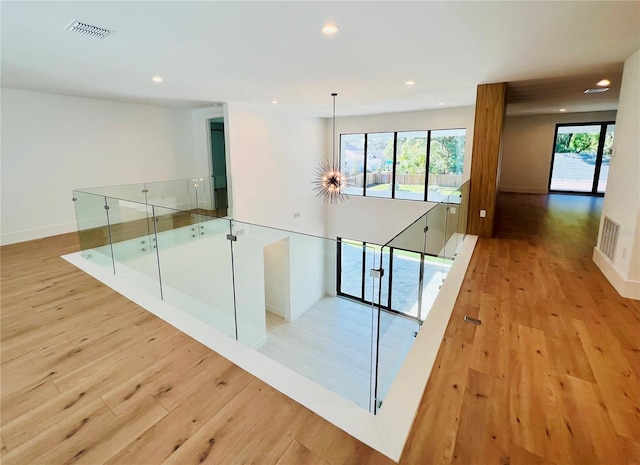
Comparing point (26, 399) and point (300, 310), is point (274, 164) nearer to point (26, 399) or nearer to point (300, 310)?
point (300, 310)

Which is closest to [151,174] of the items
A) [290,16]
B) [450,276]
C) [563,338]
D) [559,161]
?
[290,16]

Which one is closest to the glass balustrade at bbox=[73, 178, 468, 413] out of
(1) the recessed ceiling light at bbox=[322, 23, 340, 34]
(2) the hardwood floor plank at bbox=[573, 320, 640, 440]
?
(2) the hardwood floor plank at bbox=[573, 320, 640, 440]

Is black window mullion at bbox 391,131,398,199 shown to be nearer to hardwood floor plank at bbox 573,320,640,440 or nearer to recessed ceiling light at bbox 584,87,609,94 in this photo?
recessed ceiling light at bbox 584,87,609,94

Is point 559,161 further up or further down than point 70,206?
further up

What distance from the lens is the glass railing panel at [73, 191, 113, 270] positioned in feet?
15.1

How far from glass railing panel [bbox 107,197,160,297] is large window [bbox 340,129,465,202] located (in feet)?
21.3

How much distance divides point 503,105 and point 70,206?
790 centimetres

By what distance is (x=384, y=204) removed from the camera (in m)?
9.25

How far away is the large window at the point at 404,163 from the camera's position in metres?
8.24

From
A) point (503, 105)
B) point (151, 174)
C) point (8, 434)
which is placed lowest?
point (8, 434)

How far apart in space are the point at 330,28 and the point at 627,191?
3398 millimetres

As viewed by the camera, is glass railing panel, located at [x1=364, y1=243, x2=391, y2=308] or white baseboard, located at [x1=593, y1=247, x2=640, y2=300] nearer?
glass railing panel, located at [x1=364, y1=243, x2=391, y2=308]

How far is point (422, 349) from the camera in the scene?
2389 millimetres

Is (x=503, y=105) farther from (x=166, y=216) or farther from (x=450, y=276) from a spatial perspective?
(x=166, y=216)
